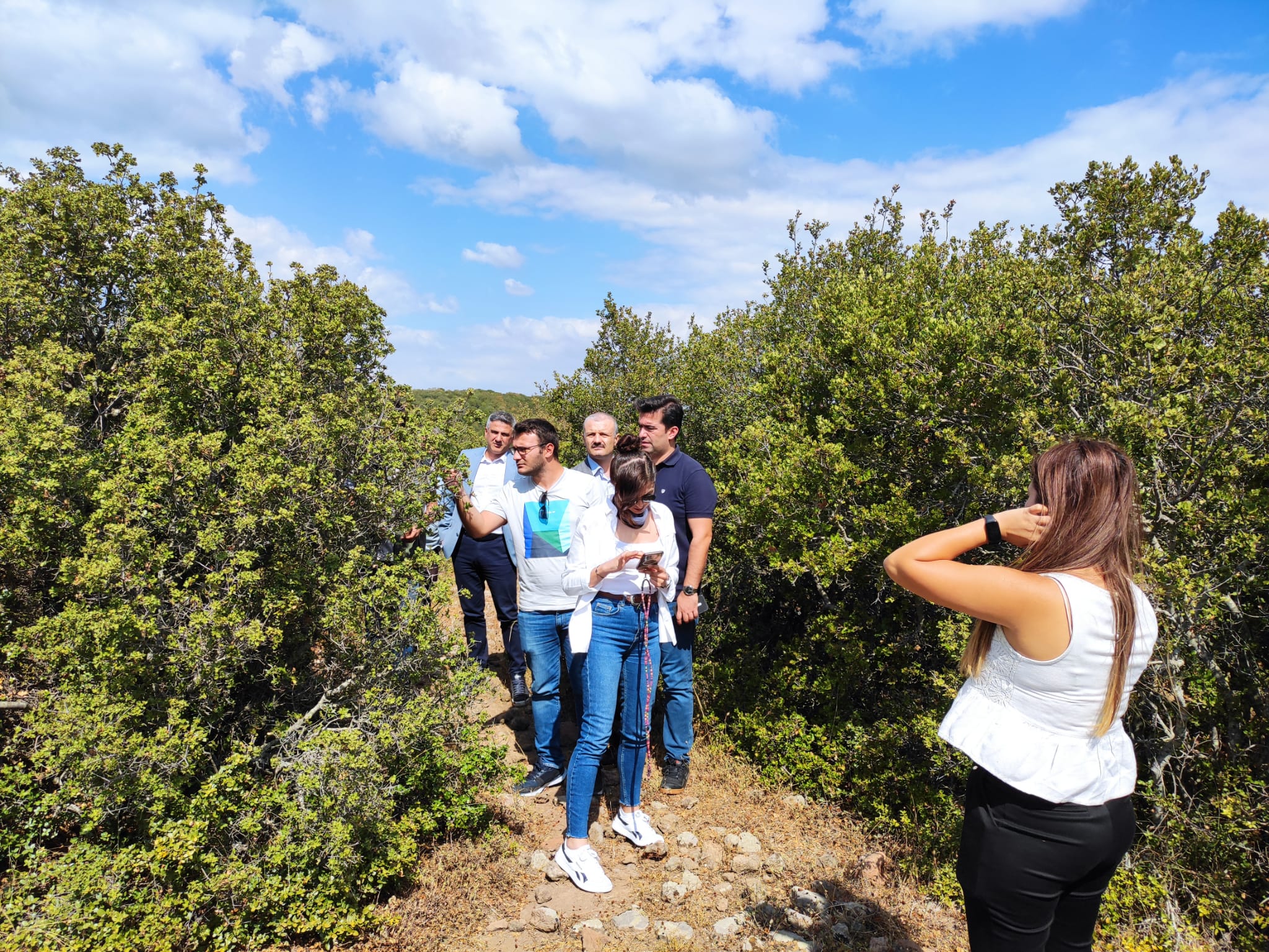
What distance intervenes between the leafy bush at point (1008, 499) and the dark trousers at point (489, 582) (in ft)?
5.02

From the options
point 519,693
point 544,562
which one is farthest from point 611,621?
point 519,693

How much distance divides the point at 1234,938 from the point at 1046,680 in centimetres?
257

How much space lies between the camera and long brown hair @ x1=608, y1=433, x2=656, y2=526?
3625mm

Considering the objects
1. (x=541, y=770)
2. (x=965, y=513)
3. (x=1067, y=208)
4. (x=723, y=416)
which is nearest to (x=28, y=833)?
(x=541, y=770)

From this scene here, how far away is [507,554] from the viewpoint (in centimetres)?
573

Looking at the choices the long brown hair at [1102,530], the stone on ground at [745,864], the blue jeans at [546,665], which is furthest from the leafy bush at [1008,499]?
the long brown hair at [1102,530]

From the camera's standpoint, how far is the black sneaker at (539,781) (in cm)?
448

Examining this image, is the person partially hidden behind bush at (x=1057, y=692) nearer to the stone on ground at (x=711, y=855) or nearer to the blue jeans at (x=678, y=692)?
the stone on ground at (x=711, y=855)

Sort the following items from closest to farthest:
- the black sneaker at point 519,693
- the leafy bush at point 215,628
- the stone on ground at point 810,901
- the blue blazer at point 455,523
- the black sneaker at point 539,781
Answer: the leafy bush at point 215,628 < the stone on ground at point 810,901 < the black sneaker at point 539,781 < the blue blazer at point 455,523 < the black sneaker at point 519,693

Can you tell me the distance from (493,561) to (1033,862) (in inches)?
170

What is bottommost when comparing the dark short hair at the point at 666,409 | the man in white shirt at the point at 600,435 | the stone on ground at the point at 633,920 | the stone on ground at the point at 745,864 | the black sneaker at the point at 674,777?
the stone on ground at the point at 745,864

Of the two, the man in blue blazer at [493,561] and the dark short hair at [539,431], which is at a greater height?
the dark short hair at [539,431]

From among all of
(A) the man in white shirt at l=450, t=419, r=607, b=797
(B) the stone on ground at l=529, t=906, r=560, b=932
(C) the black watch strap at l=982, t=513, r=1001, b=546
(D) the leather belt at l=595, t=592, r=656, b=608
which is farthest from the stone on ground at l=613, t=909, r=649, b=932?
Result: (C) the black watch strap at l=982, t=513, r=1001, b=546

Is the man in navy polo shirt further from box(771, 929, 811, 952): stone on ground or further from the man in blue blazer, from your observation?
the man in blue blazer
